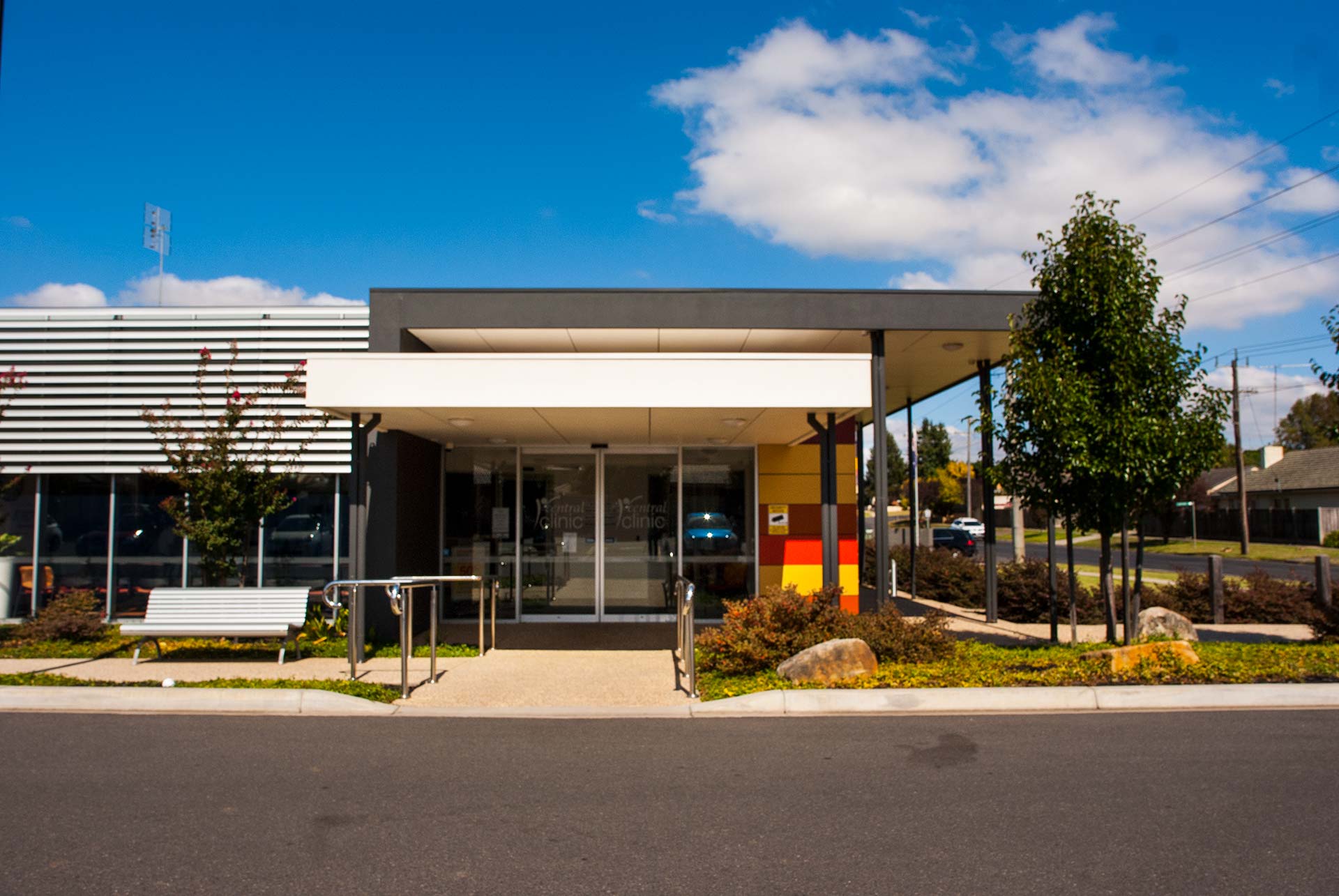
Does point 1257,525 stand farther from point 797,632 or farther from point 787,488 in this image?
point 797,632

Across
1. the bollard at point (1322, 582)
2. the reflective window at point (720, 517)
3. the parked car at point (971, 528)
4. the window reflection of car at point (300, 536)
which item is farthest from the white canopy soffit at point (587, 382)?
the parked car at point (971, 528)

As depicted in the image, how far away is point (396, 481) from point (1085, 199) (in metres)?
8.77

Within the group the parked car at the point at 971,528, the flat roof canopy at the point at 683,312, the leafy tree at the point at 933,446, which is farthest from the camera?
the leafy tree at the point at 933,446

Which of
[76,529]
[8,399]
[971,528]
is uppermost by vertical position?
[8,399]

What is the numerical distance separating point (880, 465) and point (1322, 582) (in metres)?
7.70

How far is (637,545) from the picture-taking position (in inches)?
600

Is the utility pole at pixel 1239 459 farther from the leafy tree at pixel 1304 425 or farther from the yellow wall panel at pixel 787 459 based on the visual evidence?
the leafy tree at pixel 1304 425

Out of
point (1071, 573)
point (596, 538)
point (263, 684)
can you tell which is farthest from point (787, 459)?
point (263, 684)

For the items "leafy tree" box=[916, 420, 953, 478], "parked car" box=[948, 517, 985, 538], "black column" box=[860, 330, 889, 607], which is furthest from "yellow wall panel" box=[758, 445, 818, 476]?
"leafy tree" box=[916, 420, 953, 478]

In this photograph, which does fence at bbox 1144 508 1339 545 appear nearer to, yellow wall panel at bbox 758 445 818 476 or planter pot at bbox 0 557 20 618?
yellow wall panel at bbox 758 445 818 476

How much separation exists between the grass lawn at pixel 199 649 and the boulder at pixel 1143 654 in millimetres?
7038

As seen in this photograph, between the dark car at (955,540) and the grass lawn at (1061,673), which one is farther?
the dark car at (955,540)

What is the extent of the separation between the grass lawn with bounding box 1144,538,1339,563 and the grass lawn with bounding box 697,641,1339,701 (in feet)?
98.6

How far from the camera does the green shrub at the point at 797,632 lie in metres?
10.1
